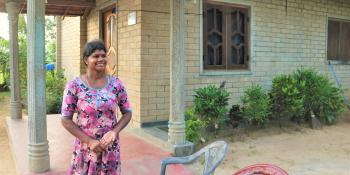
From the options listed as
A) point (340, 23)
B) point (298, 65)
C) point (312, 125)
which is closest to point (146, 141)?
point (312, 125)

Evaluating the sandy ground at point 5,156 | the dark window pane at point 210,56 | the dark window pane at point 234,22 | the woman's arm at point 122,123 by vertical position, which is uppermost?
the dark window pane at point 234,22

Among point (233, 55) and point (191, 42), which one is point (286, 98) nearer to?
point (233, 55)

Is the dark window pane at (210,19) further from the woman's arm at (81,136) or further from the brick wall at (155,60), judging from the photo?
the woman's arm at (81,136)

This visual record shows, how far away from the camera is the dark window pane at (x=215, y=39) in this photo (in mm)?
7159

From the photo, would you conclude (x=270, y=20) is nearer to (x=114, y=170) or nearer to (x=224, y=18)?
(x=224, y=18)

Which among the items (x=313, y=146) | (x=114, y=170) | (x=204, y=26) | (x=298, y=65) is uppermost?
(x=204, y=26)

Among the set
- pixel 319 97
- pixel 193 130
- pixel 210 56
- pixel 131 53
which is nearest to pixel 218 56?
pixel 210 56

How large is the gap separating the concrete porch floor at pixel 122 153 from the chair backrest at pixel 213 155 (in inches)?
75.3

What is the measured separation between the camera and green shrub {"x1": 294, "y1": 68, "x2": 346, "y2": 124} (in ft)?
24.2

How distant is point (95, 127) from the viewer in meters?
2.37

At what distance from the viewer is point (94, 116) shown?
92.6 inches

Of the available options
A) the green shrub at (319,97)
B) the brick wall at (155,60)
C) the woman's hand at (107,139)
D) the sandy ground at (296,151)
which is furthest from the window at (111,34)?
the woman's hand at (107,139)

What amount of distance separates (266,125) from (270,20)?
2351 millimetres

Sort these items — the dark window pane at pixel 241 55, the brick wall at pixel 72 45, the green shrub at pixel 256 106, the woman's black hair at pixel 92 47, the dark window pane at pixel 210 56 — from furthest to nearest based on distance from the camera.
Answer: the brick wall at pixel 72 45, the dark window pane at pixel 241 55, the dark window pane at pixel 210 56, the green shrub at pixel 256 106, the woman's black hair at pixel 92 47
